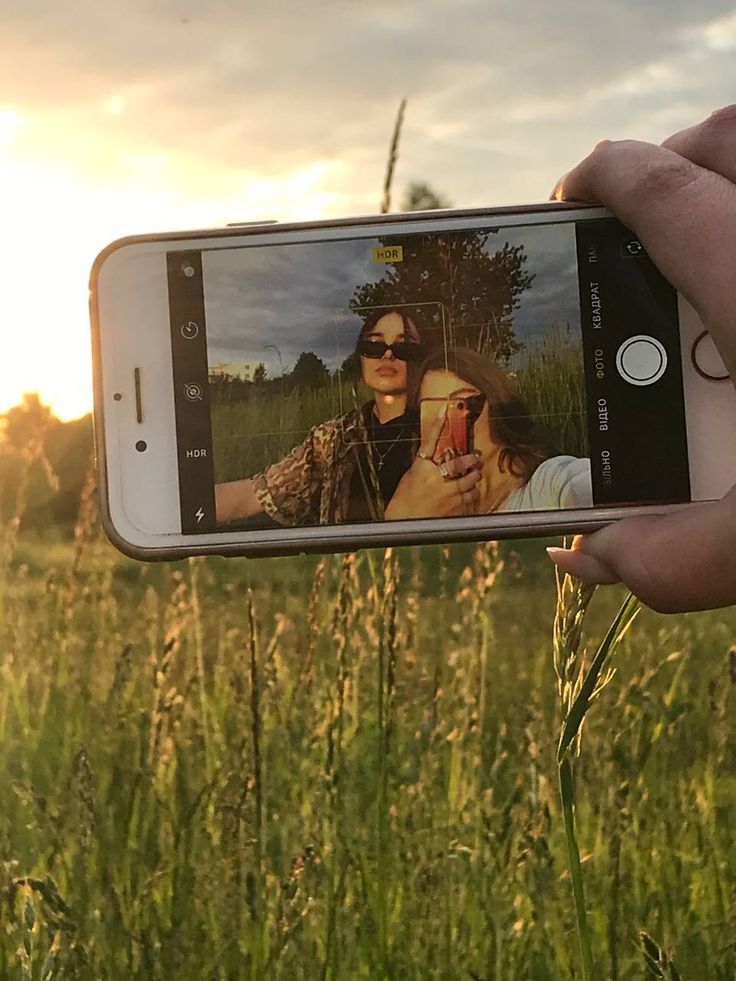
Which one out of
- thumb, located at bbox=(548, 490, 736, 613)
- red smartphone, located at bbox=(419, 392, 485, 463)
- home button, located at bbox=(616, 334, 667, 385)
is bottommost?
thumb, located at bbox=(548, 490, 736, 613)

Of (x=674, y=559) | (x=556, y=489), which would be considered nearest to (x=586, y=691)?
(x=674, y=559)

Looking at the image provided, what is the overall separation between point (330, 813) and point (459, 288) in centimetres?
75

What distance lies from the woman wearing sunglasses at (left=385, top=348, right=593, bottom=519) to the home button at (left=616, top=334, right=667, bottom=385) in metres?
0.14

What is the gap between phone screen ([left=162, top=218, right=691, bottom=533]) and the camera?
4.24 feet

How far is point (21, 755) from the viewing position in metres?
1.67

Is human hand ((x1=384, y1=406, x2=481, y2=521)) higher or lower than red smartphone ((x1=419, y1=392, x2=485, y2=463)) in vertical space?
lower

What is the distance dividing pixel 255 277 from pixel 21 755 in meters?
0.93

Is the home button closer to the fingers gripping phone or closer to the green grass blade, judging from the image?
the fingers gripping phone

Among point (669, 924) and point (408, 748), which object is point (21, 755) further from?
point (669, 924)

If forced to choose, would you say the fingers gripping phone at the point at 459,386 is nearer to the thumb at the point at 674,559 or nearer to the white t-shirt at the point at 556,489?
the white t-shirt at the point at 556,489

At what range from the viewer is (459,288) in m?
1.32

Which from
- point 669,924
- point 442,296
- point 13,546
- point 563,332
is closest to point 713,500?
point 563,332

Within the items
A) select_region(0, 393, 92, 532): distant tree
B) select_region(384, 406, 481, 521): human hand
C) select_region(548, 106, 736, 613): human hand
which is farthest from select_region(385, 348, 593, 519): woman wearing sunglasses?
select_region(0, 393, 92, 532): distant tree

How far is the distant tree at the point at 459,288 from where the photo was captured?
131 centimetres
